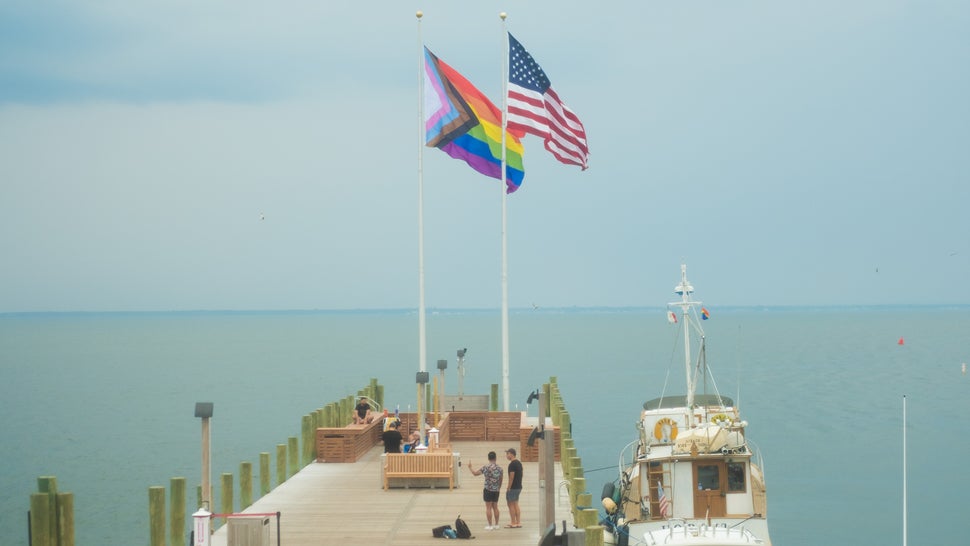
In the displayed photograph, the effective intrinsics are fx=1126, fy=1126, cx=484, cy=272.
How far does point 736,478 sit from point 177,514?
12.0 metres

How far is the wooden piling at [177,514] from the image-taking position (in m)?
20.6

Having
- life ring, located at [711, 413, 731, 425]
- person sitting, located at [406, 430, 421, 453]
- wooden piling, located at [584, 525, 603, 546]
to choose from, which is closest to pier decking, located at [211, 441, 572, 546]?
person sitting, located at [406, 430, 421, 453]

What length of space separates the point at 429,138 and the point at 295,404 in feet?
172

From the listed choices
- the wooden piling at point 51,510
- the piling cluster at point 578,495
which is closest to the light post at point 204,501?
the wooden piling at point 51,510

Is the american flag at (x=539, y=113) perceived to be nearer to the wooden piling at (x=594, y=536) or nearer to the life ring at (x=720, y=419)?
the life ring at (x=720, y=419)

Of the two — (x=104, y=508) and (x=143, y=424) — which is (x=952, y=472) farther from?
(x=143, y=424)

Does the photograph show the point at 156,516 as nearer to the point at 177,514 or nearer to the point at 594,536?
the point at 177,514

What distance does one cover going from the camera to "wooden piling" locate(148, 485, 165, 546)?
20.1m

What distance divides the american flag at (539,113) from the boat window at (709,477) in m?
12.3

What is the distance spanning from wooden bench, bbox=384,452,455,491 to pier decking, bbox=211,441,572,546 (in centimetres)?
33

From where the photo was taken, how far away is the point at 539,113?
34.3 m

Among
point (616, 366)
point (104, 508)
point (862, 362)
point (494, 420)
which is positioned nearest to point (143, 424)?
point (104, 508)

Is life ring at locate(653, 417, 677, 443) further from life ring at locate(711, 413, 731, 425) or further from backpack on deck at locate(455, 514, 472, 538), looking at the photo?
backpack on deck at locate(455, 514, 472, 538)

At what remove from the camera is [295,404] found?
270 ft
